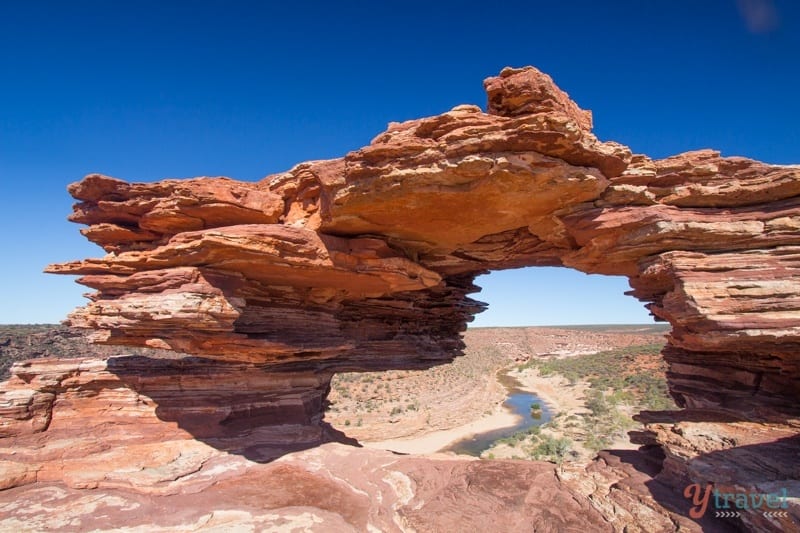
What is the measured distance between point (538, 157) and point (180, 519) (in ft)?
38.9

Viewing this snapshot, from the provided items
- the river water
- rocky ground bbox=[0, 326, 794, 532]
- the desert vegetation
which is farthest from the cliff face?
the river water

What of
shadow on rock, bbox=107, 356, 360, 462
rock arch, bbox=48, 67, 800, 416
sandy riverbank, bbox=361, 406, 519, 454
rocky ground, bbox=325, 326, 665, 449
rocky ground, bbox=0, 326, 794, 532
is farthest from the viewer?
rocky ground, bbox=325, 326, 665, 449

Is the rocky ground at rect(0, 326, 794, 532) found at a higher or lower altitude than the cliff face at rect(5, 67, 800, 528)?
lower

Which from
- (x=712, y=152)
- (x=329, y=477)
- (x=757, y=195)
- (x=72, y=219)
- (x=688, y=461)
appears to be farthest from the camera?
(x=72, y=219)

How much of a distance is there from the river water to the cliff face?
23616 mm

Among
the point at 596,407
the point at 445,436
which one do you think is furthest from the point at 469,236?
the point at 596,407

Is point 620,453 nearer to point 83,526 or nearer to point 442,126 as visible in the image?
point 442,126

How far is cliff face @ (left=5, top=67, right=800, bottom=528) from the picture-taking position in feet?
31.1

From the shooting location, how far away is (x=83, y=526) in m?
9.33

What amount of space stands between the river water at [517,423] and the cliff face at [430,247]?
930 inches

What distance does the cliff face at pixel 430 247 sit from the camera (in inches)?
373

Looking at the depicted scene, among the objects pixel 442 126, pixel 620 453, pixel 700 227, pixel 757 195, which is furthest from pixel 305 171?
pixel 620 453

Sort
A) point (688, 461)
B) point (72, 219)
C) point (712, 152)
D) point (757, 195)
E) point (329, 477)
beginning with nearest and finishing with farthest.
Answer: point (688, 461) < point (757, 195) < point (712, 152) < point (329, 477) < point (72, 219)

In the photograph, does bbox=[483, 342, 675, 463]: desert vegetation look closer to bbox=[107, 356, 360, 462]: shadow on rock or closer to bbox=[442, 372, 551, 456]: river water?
bbox=[442, 372, 551, 456]: river water
